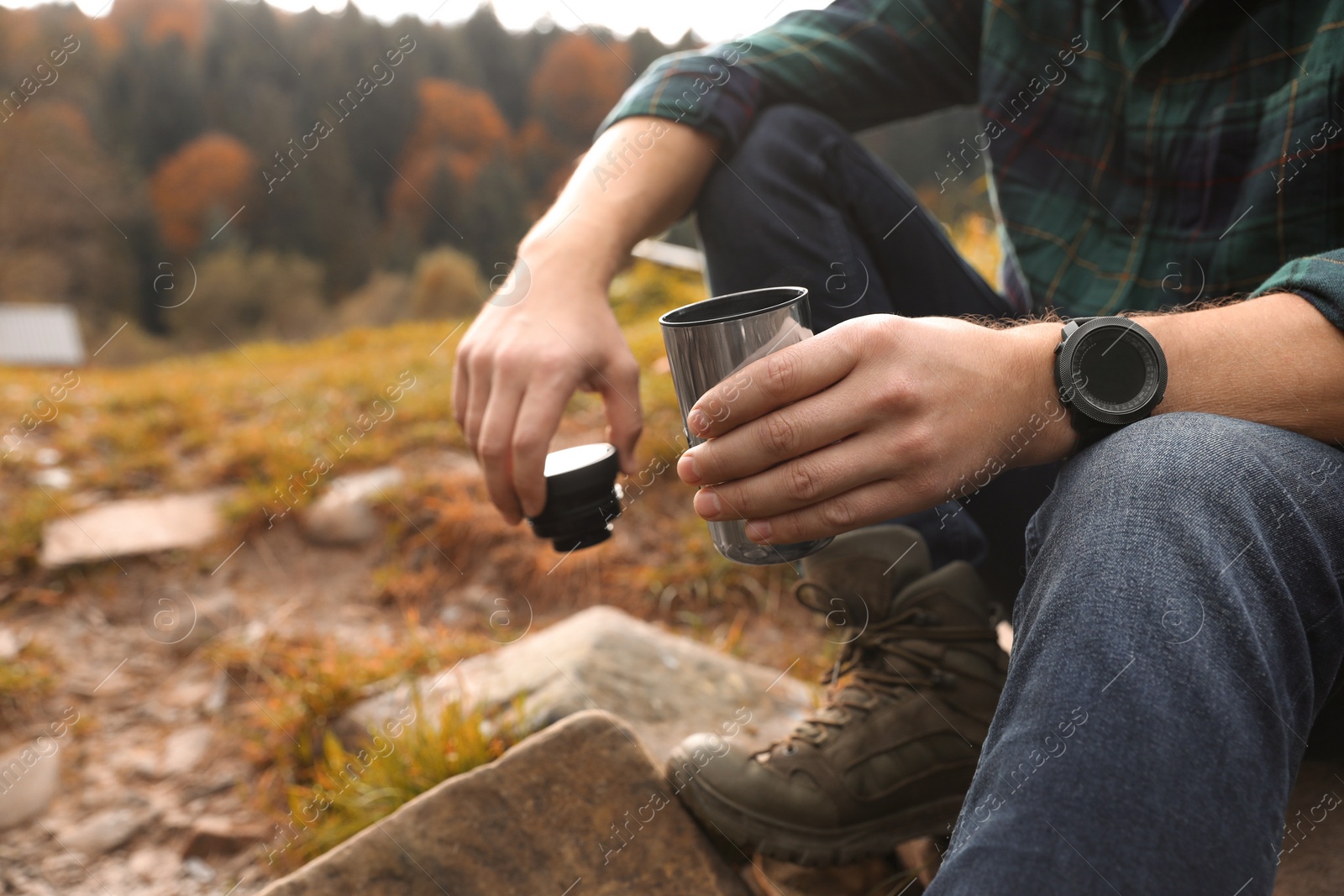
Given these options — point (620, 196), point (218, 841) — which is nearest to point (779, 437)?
point (620, 196)

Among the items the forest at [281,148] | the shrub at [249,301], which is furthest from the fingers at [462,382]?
the shrub at [249,301]

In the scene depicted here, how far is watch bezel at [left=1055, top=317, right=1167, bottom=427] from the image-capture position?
0.86m

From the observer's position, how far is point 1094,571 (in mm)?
698

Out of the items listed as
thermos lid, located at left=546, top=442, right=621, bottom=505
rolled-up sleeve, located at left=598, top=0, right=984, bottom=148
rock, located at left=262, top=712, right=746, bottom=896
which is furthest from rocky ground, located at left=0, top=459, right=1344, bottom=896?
rolled-up sleeve, located at left=598, top=0, right=984, bottom=148

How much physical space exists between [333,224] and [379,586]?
106 ft

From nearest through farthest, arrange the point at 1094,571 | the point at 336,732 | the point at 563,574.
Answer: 1. the point at 1094,571
2. the point at 336,732
3. the point at 563,574

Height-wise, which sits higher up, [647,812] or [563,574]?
[563,574]

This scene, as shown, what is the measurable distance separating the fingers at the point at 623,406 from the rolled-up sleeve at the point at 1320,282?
0.87m

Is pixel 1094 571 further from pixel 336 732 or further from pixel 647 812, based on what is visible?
pixel 336 732

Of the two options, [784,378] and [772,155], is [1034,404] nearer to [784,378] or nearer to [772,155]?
[784,378]

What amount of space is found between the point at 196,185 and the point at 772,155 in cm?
3670

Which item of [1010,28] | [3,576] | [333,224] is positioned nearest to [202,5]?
[333,224]

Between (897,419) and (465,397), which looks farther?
(465,397)

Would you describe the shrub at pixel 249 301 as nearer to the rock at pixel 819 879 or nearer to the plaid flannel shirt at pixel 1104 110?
the plaid flannel shirt at pixel 1104 110
